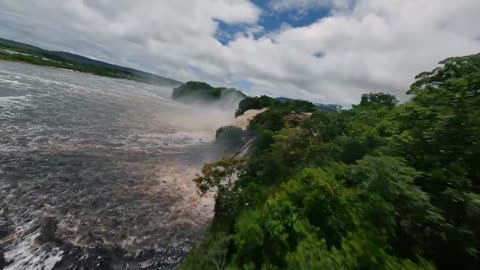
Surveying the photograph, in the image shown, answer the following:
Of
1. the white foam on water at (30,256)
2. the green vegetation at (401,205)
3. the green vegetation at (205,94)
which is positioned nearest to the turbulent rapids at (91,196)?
the white foam on water at (30,256)

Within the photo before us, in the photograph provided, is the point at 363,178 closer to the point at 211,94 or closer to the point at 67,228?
the point at 67,228

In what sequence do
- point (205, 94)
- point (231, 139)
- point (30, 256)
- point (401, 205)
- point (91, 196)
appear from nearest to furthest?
1. point (401, 205)
2. point (30, 256)
3. point (91, 196)
4. point (231, 139)
5. point (205, 94)

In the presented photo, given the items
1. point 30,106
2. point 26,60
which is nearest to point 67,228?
point 30,106

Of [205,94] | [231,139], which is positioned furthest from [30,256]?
[205,94]

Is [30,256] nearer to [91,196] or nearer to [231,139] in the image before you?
[91,196]

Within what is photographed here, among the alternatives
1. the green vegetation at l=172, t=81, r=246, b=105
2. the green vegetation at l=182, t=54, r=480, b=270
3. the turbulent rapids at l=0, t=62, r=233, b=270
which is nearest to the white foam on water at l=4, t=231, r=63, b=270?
the turbulent rapids at l=0, t=62, r=233, b=270

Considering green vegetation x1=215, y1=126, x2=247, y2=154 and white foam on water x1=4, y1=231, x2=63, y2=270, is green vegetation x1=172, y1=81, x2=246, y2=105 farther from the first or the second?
white foam on water x1=4, y1=231, x2=63, y2=270

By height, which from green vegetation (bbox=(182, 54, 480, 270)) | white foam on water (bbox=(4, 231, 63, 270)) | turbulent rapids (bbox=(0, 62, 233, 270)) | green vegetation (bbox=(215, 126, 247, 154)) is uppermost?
green vegetation (bbox=(182, 54, 480, 270))
